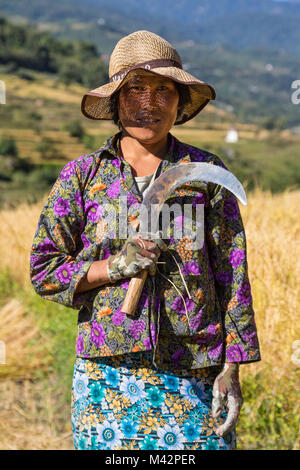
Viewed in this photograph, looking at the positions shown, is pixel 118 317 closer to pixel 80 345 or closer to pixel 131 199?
pixel 80 345

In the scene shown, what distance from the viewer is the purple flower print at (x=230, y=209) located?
1.62m

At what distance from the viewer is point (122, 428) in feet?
5.16

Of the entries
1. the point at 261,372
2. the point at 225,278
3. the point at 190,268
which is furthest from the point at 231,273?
the point at 261,372

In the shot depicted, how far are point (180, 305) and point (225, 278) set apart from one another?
0.52 ft

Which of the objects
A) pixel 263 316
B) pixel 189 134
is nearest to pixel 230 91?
pixel 189 134

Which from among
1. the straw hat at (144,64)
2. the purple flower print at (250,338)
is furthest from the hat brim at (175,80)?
the purple flower print at (250,338)

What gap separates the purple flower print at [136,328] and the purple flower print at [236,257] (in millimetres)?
303

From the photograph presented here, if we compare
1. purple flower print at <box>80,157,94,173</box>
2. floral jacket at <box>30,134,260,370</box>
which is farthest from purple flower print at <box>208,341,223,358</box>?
purple flower print at <box>80,157,94,173</box>

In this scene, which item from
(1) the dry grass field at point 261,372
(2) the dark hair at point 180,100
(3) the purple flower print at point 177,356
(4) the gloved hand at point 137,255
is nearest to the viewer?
(4) the gloved hand at point 137,255

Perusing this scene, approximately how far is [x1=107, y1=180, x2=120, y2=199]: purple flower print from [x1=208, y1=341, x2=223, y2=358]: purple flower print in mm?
483

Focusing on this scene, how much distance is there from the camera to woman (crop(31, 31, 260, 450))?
61.0 inches

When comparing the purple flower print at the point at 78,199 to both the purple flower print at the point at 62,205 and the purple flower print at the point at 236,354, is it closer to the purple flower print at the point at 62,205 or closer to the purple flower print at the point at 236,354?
the purple flower print at the point at 62,205

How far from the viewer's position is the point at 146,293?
154 cm
